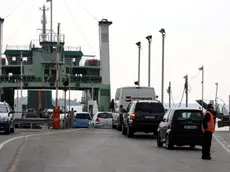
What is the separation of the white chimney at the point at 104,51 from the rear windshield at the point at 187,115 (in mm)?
60895

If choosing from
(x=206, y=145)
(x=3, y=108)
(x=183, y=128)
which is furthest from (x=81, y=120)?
(x=206, y=145)

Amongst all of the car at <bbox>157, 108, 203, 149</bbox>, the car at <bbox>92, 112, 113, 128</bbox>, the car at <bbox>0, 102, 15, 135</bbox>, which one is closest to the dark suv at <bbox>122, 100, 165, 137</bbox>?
the car at <bbox>0, 102, 15, 135</bbox>

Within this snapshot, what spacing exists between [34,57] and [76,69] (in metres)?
6.92

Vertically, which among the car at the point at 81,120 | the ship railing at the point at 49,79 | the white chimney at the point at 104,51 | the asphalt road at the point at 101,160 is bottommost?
the car at the point at 81,120

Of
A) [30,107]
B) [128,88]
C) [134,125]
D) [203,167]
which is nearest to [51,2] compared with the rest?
[30,107]

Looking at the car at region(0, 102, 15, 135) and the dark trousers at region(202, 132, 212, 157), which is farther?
the car at region(0, 102, 15, 135)

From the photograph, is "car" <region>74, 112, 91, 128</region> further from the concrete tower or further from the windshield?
the concrete tower

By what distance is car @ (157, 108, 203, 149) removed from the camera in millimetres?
21344

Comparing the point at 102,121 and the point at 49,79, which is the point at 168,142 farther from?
the point at 49,79

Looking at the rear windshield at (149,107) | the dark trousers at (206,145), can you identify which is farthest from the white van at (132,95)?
the dark trousers at (206,145)

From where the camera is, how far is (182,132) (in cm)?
2142

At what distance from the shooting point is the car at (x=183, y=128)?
21344mm

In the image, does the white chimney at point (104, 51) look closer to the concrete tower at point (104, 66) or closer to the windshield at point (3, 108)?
the concrete tower at point (104, 66)

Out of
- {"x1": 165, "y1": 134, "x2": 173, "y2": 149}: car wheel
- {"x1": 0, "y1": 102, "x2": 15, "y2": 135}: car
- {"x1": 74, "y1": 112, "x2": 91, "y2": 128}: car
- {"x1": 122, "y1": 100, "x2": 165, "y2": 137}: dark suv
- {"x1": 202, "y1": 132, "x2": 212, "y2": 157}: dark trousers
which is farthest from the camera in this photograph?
{"x1": 74, "y1": 112, "x2": 91, "y2": 128}: car
